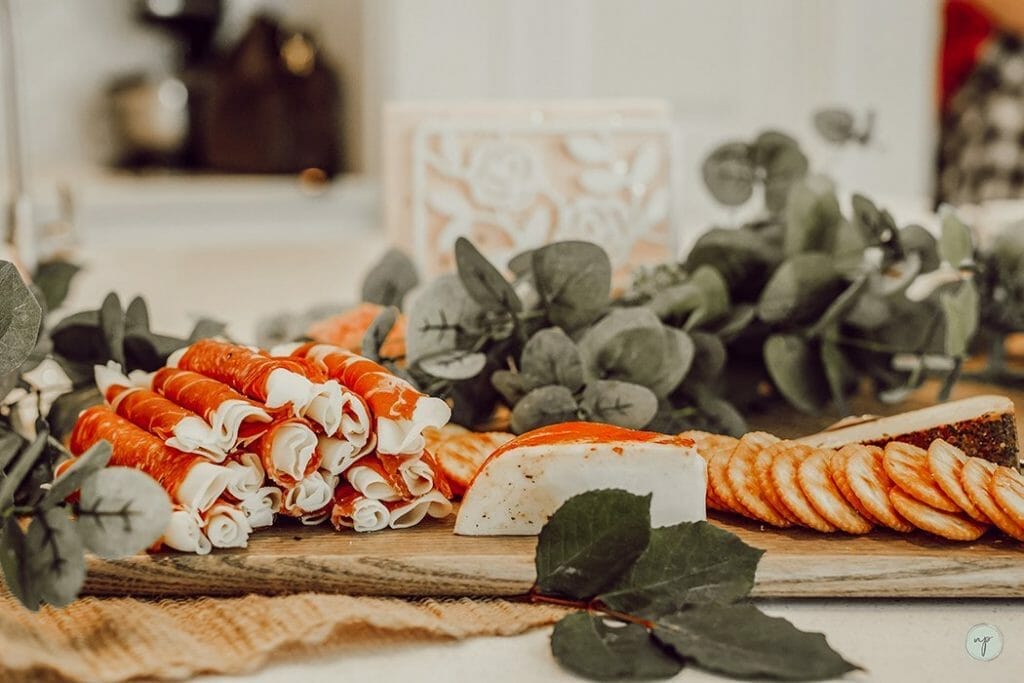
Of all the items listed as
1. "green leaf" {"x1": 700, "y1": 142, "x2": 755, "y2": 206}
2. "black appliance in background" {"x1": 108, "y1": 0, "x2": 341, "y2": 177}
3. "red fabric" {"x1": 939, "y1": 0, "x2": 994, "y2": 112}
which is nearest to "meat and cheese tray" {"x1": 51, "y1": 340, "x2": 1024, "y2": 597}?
"green leaf" {"x1": 700, "y1": 142, "x2": 755, "y2": 206}

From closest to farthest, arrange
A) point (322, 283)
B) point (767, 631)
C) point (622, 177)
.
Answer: point (767, 631) < point (622, 177) < point (322, 283)

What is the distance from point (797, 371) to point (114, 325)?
493 mm

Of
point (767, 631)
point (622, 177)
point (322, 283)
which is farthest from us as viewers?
point (322, 283)

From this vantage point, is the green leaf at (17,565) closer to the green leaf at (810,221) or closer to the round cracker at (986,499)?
the round cracker at (986,499)

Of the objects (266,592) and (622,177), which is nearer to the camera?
(266,592)

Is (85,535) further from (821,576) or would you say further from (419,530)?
(821,576)

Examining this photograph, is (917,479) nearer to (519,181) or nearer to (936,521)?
(936,521)

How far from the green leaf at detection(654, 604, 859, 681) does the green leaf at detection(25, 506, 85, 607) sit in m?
0.25

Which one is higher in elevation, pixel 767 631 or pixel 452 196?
pixel 452 196

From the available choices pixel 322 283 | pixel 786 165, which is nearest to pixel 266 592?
pixel 786 165

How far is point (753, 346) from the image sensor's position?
0.89 metres

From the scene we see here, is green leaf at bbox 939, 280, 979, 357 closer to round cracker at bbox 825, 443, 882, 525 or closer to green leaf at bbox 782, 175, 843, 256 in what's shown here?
green leaf at bbox 782, 175, 843, 256

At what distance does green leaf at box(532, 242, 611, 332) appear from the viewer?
0.70 metres

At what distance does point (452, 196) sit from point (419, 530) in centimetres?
57
